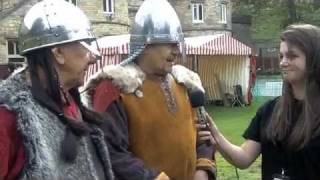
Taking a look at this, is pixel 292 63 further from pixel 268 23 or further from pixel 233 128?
pixel 268 23

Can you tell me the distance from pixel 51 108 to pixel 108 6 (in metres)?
23.8

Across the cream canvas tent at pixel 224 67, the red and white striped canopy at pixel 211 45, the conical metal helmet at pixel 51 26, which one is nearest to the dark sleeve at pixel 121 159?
the conical metal helmet at pixel 51 26

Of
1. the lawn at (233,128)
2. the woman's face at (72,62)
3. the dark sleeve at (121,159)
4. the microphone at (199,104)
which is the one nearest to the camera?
the woman's face at (72,62)

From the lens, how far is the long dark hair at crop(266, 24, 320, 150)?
2.90 m

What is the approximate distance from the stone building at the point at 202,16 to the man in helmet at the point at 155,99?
101 ft

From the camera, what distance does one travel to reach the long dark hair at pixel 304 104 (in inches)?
114

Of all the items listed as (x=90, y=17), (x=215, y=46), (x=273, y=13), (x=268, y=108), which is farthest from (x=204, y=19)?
(x=268, y=108)

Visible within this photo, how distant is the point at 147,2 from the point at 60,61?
3.56 ft

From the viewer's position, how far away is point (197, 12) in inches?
1366

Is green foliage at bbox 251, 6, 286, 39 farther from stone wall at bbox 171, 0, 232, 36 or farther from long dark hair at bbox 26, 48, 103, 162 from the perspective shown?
long dark hair at bbox 26, 48, 103, 162

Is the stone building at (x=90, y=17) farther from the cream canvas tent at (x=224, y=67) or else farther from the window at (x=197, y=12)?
the window at (x=197, y=12)

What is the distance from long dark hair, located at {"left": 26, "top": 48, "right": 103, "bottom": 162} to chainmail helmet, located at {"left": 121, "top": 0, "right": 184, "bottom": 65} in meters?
0.89

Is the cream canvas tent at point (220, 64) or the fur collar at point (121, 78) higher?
the fur collar at point (121, 78)

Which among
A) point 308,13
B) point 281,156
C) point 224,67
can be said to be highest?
point 308,13
